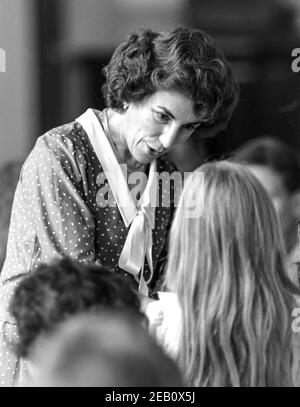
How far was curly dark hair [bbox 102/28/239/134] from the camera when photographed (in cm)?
271

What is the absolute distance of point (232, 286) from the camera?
2303mm

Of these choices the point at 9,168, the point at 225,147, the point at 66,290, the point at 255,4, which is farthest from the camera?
the point at 255,4

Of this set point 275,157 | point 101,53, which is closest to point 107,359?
point 275,157

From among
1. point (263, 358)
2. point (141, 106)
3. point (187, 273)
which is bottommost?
point (263, 358)

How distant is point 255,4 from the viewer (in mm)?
4629

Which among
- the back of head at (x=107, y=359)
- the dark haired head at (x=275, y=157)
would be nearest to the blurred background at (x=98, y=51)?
the dark haired head at (x=275, y=157)

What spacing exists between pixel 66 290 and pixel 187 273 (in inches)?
23.8

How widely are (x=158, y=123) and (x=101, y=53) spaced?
6.49 ft

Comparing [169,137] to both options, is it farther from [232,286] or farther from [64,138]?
[232,286]

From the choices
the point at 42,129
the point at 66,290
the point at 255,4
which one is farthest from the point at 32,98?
the point at 66,290

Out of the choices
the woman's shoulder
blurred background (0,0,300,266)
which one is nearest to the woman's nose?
the woman's shoulder

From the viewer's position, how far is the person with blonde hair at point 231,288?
Result: 7.39 feet

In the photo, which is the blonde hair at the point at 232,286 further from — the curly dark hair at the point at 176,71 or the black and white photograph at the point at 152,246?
the curly dark hair at the point at 176,71

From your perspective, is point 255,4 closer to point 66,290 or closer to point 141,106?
point 141,106
